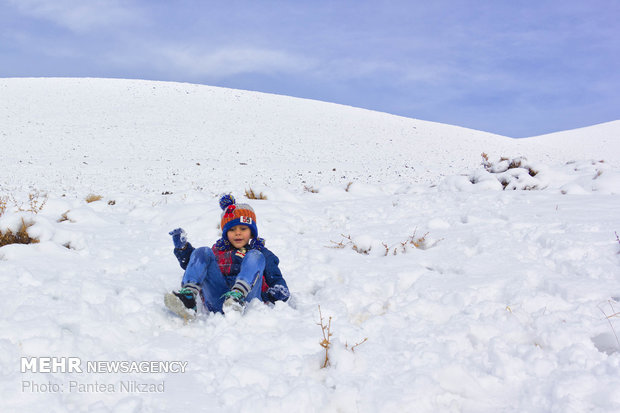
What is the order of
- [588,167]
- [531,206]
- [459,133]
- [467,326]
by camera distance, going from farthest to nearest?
[459,133]
[588,167]
[531,206]
[467,326]

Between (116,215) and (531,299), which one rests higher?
(116,215)

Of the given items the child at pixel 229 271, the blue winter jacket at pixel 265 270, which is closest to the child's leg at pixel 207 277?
the child at pixel 229 271

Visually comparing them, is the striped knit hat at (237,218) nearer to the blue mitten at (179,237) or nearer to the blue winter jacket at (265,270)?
the blue winter jacket at (265,270)

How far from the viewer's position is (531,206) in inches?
253

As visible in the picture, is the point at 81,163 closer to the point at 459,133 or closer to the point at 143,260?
the point at 143,260

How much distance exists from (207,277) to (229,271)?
383mm

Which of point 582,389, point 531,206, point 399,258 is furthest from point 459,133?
point 582,389

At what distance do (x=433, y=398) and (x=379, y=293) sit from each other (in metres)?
1.58

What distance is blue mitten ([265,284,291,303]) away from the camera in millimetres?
3633

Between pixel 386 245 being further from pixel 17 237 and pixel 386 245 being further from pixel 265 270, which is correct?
pixel 17 237

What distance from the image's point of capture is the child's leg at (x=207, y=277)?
3.41m

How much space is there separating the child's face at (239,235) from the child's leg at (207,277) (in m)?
0.48

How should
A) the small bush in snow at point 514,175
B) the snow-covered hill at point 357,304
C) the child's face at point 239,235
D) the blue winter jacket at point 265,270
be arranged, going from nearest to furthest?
1. the snow-covered hill at point 357,304
2. the blue winter jacket at point 265,270
3. the child's face at point 239,235
4. the small bush in snow at point 514,175

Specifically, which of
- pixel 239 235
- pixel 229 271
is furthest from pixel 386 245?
pixel 229 271
